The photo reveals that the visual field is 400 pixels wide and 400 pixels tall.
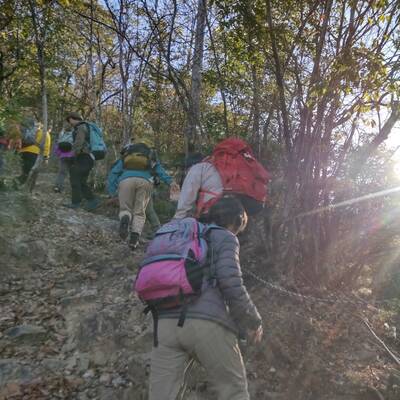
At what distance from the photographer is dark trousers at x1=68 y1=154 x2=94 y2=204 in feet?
26.1

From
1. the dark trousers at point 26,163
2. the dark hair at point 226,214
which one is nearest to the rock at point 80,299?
the dark hair at point 226,214

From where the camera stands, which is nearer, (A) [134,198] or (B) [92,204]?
(A) [134,198]

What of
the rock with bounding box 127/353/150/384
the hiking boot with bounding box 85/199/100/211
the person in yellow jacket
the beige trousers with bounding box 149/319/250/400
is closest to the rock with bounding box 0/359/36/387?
the rock with bounding box 127/353/150/384

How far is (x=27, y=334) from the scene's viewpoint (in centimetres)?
448

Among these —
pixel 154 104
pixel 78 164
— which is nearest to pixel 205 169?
pixel 78 164

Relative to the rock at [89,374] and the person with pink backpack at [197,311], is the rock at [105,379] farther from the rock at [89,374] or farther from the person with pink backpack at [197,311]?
the person with pink backpack at [197,311]

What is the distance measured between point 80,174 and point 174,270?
597 cm

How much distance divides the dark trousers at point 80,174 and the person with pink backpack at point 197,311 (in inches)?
221

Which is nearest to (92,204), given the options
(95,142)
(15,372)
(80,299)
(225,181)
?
(95,142)

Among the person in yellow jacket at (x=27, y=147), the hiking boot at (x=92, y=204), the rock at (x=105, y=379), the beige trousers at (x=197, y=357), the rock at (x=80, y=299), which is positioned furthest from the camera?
the person in yellow jacket at (x=27, y=147)

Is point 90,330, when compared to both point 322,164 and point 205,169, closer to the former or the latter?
point 205,169

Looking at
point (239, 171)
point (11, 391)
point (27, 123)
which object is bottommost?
point (11, 391)

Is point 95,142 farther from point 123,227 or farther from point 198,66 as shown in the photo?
point 198,66

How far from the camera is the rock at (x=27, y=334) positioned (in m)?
4.43
